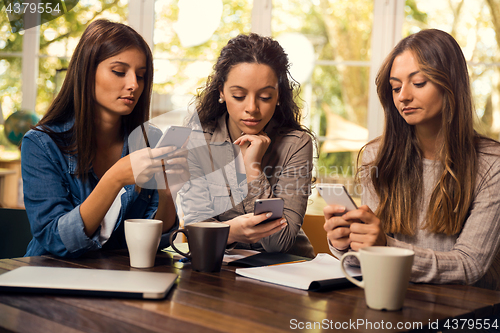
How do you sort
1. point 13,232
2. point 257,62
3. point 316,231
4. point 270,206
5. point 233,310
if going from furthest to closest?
point 316,231, point 257,62, point 13,232, point 270,206, point 233,310

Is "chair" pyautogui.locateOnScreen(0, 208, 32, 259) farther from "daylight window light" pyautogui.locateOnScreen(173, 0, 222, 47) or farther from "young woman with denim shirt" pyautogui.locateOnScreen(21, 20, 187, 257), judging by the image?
"daylight window light" pyautogui.locateOnScreen(173, 0, 222, 47)

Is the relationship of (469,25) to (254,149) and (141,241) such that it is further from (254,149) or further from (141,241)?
(141,241)

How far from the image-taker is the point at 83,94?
1334 millimetres

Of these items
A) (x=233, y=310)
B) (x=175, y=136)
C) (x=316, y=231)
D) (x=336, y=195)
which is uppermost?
(x=175, y=136)

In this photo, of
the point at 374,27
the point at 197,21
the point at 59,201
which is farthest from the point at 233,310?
the point at 197,21

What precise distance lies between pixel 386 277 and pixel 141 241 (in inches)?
20.8

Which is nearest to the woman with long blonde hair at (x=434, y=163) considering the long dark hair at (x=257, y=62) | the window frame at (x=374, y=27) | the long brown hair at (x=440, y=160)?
the long brown hair at (x=440, y=160)

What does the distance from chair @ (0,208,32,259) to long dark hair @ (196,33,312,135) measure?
28.7 inches

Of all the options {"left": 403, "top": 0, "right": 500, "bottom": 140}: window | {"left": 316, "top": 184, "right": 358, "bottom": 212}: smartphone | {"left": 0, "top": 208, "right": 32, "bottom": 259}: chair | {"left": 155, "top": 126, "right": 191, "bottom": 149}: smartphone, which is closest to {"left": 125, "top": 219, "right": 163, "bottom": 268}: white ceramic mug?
{"left": 155, "top": 126, "right": 191, "bottom": 149}: smartphone

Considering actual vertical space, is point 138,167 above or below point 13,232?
above

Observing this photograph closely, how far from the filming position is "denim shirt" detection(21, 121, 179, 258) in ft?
3.57

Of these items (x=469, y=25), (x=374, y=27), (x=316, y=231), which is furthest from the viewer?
(x=469, y=25)

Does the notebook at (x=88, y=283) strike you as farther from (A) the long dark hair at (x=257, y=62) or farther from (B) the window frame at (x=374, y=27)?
(B) the window frame at (x=374, y=27)

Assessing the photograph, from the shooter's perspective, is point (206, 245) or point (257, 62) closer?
A: point (206, 245)
